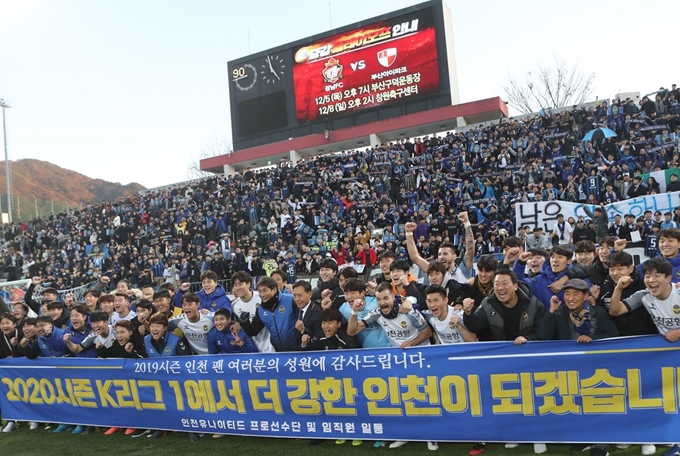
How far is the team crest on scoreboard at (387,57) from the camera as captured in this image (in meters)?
29.3

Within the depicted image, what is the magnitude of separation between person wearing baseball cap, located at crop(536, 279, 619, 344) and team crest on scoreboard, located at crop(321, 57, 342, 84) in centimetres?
2757

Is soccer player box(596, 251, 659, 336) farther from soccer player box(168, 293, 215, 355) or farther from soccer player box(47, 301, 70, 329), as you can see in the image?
soccer player box(47, 301, 70, 329)

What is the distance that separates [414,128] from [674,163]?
16.7m

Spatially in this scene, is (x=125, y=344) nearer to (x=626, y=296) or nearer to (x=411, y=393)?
(x=411, y=393)

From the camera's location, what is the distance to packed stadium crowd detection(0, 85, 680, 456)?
5062mm

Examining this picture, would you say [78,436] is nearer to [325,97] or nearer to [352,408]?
[352,408]

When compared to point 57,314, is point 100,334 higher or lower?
lower

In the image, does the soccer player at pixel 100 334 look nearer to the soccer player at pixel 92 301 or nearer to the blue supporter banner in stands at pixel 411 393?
the blue supporter banner in stands at pixel 411 393

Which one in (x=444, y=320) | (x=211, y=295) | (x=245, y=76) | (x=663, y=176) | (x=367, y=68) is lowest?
(x=444, y=320)

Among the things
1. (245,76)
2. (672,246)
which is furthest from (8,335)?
(245,76)

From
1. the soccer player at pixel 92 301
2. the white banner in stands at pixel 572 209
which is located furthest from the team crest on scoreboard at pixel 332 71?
the soccer player at pixel 92 301

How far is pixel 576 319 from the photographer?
4781 mm

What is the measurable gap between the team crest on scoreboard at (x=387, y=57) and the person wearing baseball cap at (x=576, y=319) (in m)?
26.2

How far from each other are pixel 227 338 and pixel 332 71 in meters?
26.6
